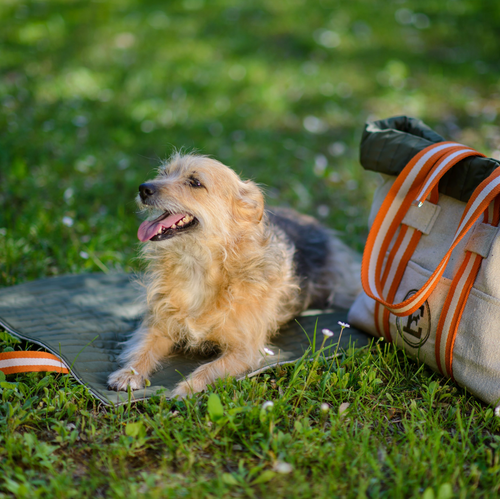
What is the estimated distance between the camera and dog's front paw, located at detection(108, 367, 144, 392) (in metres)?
2.66

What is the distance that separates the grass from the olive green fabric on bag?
1027mm

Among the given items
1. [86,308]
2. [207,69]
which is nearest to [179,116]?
[207,69]

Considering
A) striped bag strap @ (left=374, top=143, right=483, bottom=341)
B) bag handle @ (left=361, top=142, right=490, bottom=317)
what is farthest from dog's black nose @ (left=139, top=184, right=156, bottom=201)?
striped bag strap @ (left=374, top=143, right=483, bottom=341)

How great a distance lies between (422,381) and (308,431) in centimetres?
88

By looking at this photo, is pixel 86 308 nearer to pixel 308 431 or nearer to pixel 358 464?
pixel 308 431

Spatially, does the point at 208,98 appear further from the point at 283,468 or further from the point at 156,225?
the point at 283,468

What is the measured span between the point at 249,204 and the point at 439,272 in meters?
1.16

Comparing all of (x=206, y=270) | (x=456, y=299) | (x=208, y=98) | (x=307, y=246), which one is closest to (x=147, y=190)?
(x=206, y=270)

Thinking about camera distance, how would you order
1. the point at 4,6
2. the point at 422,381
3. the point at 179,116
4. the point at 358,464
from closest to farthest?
the point at 358,464 < the point at 422,381 < the point at 179,116 < the point at 4,6

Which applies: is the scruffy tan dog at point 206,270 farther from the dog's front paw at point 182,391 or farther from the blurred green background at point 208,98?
the blurred green background at point 208,98

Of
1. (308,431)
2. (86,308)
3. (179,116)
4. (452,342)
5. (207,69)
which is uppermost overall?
(207,69)

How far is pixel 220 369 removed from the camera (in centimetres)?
282

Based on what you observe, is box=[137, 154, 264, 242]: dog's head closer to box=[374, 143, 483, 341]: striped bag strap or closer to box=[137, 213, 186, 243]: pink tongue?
box=[137, 213, 186, 243]: pink tongue

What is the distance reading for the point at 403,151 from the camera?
301 centimetres
